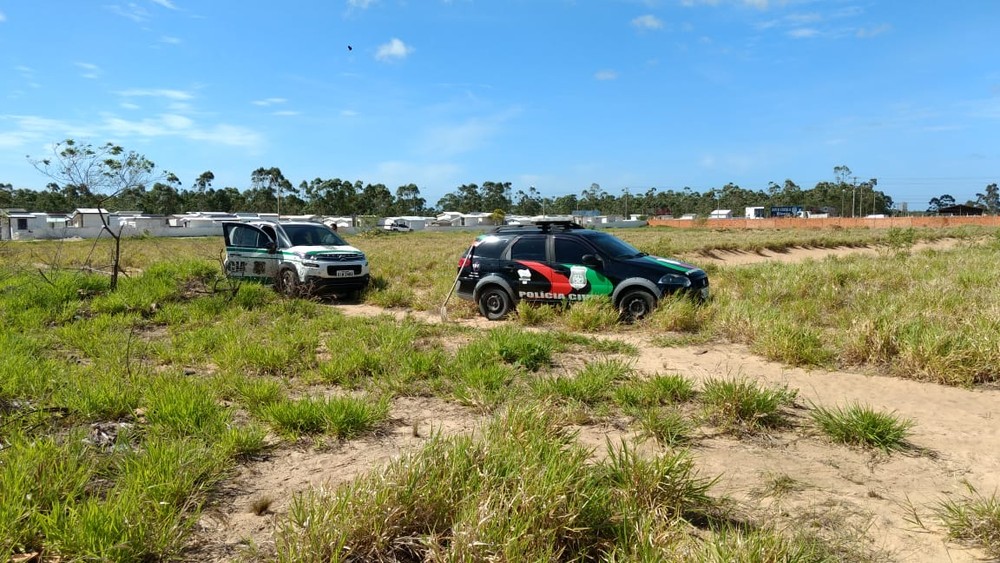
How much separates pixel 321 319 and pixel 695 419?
21.2ft

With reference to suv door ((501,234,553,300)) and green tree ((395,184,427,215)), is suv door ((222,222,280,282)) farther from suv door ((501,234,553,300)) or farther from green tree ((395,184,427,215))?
green tree ((395,184,427,215))

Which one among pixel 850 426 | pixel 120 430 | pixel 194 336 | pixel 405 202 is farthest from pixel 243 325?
pixel 405 202

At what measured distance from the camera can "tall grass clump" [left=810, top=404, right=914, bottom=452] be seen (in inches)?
173

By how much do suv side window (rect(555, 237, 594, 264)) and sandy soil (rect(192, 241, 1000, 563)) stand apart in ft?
15.1

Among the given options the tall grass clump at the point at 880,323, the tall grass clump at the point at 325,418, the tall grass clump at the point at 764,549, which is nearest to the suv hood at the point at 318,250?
the tall grass clump at the point at 880,323

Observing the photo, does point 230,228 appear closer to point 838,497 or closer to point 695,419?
point 695,419

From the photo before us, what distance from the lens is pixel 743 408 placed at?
4.89 metres

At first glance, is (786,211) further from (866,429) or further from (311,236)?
(866,429)

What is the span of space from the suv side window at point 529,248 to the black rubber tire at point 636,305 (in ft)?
5.31

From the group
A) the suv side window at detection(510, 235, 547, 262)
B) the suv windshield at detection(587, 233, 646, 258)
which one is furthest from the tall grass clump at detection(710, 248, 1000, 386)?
the suv side window at detection(510, 235, 547, 262)

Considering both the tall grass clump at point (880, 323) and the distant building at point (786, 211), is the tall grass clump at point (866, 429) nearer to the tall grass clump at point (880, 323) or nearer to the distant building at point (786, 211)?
the tall grass clump at point (880, 323)

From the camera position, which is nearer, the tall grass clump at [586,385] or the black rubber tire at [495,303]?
the tall grass clump at [586,385]

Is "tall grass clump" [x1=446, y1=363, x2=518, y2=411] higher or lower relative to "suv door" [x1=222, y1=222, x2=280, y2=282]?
lower

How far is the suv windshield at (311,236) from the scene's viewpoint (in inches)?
531
